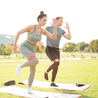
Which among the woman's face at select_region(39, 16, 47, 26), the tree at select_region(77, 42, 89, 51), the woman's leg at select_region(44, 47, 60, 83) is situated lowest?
the woman's leg at select_region(44, 47, 60, 83)

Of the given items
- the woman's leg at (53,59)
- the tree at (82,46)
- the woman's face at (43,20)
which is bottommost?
the woman's leg at (53,59)

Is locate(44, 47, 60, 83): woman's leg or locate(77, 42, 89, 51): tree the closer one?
locate(44, 47, 60, 83): woman's leg

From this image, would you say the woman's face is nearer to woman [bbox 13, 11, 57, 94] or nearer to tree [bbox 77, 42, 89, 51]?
woman [bbox 13, 11, 57, 94]


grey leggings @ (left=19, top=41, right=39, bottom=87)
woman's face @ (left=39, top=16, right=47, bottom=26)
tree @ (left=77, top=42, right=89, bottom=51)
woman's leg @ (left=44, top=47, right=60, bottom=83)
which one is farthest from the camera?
tree @ (left=77, top=42, right=89, bottom=51)

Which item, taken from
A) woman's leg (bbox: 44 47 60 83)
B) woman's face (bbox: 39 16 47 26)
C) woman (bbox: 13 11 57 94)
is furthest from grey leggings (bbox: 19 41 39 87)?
woman's leg (bbox: 44 47 60 83)

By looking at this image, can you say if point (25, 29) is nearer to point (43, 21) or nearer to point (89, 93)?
point (43, 21)

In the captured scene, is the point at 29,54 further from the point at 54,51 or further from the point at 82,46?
the point at 82,46

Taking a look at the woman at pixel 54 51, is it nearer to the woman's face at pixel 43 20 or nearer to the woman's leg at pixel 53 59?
the woman's leg at pixel 53 59

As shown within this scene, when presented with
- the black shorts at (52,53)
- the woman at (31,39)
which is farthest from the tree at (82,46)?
the woman at (31,39)

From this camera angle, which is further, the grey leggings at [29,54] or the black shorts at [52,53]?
the black shorts at [52,53]

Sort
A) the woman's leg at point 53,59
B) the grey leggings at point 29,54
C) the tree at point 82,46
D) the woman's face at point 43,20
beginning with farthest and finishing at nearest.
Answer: the tree at point 82,46, the woman's leg at point 53,59, the woman's face at point 43,20, the grey leggings at point 29,54

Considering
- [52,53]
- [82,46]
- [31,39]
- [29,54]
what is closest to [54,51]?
[52,53]

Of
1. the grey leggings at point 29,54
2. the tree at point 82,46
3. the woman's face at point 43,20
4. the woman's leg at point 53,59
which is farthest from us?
the tree at point 82,46

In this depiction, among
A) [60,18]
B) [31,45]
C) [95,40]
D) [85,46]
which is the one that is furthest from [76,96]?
[85,46]
